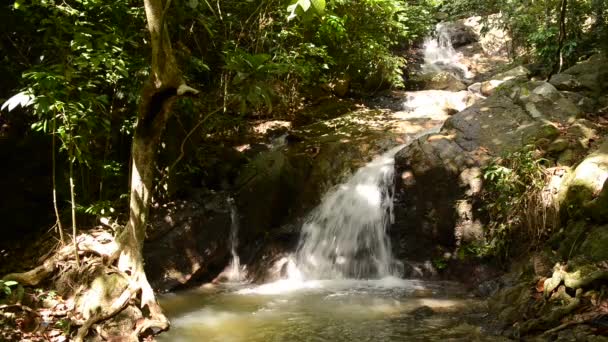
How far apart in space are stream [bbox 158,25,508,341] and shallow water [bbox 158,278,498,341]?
0.01m

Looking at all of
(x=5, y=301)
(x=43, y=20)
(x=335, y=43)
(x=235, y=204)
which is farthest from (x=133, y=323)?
(x=335, y=43)

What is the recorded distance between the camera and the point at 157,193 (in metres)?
7.24

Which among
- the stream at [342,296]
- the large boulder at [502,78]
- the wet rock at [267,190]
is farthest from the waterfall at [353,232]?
the large boulder at [502,78]

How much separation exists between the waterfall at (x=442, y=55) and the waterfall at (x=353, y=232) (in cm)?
832

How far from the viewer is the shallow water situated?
4.87 metres

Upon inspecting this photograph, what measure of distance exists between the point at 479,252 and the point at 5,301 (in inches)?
217

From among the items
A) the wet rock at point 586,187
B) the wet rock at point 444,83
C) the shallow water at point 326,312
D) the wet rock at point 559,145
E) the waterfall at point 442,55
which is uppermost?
the waterfall at point 442,55

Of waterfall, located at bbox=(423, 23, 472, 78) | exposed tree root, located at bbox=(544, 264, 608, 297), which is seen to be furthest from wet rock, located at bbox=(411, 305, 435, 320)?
waterfall, located at bbox=(423, 23, 472, 78)

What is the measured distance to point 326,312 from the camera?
5.63 metres

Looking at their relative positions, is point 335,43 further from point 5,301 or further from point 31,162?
point 5,301

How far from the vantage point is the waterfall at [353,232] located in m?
7.30

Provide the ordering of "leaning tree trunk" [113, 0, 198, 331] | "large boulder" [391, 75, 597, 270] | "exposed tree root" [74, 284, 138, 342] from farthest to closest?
"large boulder" [391, 75, 597, 270] → "exposed tree root" [74, 284, 138, 342] → "leaning tree trunk" [113, 0, 198, 331]

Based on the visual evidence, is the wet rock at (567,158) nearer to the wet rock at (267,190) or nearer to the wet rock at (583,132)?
the wet rock at (583,132)

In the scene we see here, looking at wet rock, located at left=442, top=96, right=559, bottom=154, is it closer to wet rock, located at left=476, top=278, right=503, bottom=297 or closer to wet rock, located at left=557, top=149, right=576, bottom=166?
wet rock, located at left=557, top=149, right=576, bottom=166
